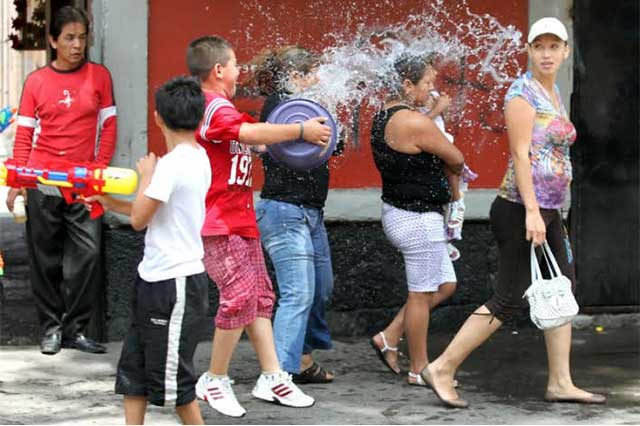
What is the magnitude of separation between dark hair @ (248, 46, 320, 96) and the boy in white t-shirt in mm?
1495

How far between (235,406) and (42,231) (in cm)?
203

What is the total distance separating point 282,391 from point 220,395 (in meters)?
0.33

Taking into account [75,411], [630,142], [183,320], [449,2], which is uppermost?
[449,2]

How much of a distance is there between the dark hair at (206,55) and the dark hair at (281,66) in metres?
0.57

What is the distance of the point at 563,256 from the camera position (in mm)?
6945

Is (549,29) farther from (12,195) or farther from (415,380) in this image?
(12,195)

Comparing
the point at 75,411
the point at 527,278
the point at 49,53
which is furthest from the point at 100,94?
the point at 527,278

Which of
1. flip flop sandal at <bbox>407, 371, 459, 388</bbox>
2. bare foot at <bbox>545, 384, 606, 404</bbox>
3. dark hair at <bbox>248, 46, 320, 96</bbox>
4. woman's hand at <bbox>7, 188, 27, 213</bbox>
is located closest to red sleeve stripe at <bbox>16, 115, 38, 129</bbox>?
woman's hand at <bbox>7, 188, 27, 213</bbox>

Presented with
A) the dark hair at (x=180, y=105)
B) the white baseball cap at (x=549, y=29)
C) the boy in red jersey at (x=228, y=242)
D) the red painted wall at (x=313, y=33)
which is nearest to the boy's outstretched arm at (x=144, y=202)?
the dark hair at (x=180, y=105)

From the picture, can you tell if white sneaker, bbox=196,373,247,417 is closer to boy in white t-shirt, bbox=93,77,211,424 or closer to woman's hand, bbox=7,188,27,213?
boy in white t-shirt, bbox=93,77,211,424

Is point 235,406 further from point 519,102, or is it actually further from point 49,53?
point 49,53

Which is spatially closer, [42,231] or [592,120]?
[42,231]

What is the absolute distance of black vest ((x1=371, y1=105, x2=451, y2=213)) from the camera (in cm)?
717

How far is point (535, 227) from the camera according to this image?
664 centimetres
